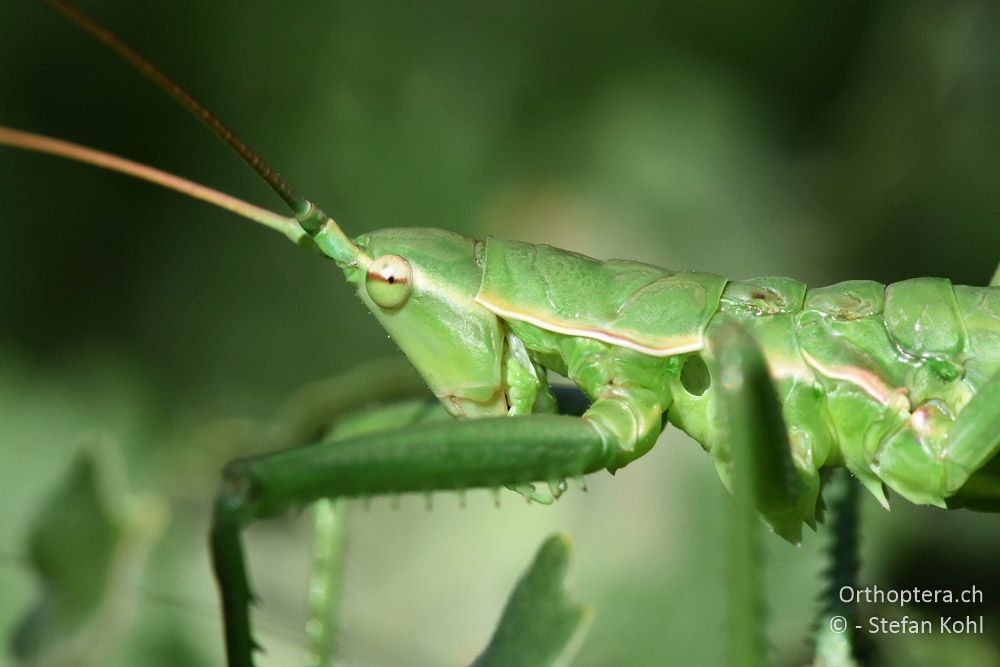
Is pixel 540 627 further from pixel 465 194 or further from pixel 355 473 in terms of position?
pixel 465 194

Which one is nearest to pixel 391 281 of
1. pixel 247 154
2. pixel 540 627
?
pixel 247 154

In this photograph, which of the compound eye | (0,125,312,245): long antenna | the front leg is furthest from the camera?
the compound eye

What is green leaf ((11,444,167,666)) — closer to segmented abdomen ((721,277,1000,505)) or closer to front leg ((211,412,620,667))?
front leg ((211,412,620,667))

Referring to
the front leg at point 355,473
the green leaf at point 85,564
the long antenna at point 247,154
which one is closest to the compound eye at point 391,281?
the long antenna at point 247,154

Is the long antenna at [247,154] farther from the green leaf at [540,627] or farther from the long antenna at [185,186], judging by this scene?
the green leaf at [540,627]

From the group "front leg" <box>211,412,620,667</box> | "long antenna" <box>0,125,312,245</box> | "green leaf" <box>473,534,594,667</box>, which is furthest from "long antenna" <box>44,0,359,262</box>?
"green leaf" <box>473,534,594,667</box>

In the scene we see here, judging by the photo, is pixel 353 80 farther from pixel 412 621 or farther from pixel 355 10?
pixel 412 621
